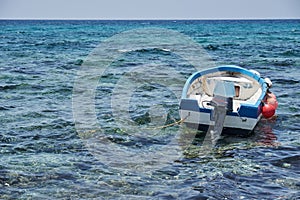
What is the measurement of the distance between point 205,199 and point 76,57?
101ft

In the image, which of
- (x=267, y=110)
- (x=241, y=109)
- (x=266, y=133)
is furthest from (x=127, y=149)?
(x=267, y=110)

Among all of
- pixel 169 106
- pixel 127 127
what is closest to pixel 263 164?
pixel 127 127

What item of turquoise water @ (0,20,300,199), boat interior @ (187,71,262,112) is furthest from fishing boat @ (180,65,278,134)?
turquoise water @ (0,20,300,199)

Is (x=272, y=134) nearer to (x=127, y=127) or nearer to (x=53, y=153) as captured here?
(x=127, y=127)

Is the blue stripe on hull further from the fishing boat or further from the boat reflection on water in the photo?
the boat reflection on water

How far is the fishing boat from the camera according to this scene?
44.7 feet

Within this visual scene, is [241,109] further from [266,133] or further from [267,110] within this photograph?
[267,110]

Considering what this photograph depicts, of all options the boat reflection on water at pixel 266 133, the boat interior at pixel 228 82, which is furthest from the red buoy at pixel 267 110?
the boat interior at pixel 228 82

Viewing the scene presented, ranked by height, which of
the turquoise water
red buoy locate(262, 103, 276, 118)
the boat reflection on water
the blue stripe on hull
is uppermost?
the blue stripe on hull

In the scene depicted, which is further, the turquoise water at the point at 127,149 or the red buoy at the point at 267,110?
the red buoy at the point at 267,110

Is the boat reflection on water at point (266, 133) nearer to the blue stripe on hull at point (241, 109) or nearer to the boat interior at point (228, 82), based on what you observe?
the blue stripe on hull at point (241, 109)

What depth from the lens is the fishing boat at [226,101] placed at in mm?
13625

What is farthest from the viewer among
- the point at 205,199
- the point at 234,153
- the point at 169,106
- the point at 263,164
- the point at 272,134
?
the point at 169,106

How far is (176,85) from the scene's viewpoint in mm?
24219
